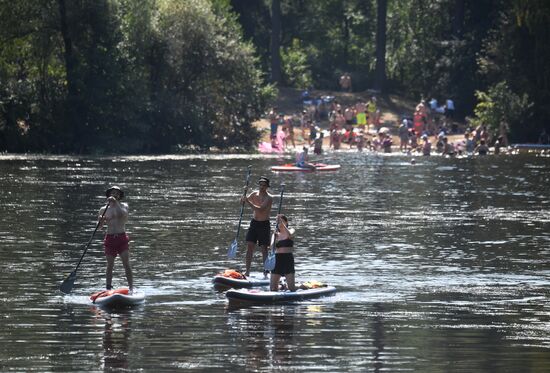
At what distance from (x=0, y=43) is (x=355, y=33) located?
41034 mm

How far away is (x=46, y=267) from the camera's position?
32406mm

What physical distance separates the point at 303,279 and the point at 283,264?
125 inches

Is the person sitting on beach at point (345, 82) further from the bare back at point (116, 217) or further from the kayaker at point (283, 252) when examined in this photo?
the bare back at point (116, 217)

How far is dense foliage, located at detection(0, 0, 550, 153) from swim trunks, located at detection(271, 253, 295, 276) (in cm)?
4846

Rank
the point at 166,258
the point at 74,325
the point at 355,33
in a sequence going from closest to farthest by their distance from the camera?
the point at 74,325 → the point at 166,258 → the point at 355,33

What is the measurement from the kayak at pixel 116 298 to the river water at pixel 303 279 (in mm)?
296

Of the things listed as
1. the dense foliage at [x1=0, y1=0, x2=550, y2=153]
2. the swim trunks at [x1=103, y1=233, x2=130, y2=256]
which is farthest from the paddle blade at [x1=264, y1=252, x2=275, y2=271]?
the dense foliage at [x1=0, y1=0, x2=550, y2=153]

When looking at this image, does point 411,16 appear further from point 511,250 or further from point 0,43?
point 511,250

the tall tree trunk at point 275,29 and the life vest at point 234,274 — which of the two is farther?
the tall tree trunk at point 275,29

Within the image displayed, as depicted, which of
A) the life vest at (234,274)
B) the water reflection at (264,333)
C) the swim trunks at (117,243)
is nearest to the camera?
the water reflection at (264,333)

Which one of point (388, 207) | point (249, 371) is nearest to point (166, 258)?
point (249, 371)

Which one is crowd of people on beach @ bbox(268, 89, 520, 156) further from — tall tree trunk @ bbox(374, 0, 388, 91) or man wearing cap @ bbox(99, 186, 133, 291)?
man wearing cap @ bbox(99, 186, 133, 291)

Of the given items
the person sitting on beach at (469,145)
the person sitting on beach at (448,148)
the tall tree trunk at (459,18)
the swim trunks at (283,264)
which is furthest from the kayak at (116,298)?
the tall tree trunk at (459,18)

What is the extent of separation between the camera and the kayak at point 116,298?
27.0 metres
